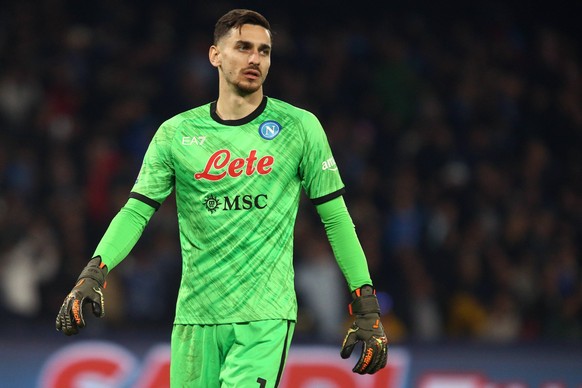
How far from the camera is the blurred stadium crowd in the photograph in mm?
10297

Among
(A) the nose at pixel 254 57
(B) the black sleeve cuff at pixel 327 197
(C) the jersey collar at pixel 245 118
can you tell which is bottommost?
(B) the black sleeve cuff at pixel 327 197

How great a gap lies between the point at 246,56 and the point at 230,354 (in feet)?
4.21

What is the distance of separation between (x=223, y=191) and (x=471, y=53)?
949 cm

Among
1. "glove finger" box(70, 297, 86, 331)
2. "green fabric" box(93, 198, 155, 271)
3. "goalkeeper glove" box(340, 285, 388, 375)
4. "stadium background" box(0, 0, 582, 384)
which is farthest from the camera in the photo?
"stadium background" box(0, 0, 582, 384)

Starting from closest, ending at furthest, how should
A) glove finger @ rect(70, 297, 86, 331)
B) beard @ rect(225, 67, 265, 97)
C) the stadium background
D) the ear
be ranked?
glove finger @ rect(70, 297, 86, 331) < beard @ rect(225, 67, 265, 97) < the ear < the stadium background

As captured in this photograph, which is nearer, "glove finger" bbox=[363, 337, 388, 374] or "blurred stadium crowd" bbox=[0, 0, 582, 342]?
"glove finger" bbox=[363, 337, 388, 374]

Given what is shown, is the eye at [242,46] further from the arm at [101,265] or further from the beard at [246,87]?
the arm at [101,265]

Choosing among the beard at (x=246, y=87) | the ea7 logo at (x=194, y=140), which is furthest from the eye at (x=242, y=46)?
the ea7 logo at (x=194, y=140)

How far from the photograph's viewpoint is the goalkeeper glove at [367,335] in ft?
15.9

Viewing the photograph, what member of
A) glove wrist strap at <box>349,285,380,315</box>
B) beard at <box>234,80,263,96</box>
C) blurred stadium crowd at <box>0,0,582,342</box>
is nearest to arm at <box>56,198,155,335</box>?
beard at <box>234,80,263,96</box>

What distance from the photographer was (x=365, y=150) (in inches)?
481

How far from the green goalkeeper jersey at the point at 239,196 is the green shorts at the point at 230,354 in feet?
A: 0.17

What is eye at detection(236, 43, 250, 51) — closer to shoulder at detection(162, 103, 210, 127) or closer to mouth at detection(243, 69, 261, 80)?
mouth at detection(243, 69, 261, 80)

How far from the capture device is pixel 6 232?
1012cm
